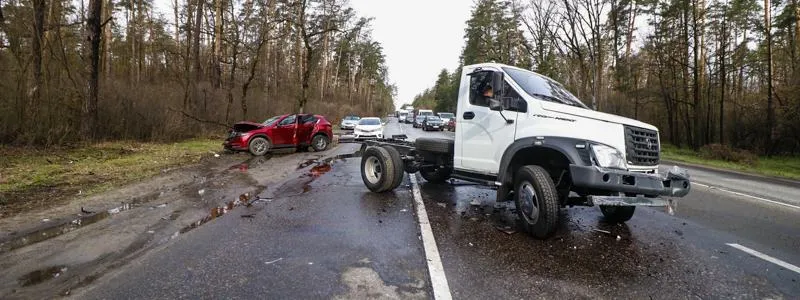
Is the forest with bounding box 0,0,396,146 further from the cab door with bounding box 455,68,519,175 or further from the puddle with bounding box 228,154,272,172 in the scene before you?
the cab door with bounding box 455,68,519,175

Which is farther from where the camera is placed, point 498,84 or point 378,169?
point 378,169

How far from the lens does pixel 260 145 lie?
1550 cm

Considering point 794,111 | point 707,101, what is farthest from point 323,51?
point 794,111

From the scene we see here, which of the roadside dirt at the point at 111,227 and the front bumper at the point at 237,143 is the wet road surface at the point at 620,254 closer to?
the roadside dirt at the point at 111,227

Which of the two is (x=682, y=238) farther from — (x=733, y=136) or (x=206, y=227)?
(x=733, y=136)

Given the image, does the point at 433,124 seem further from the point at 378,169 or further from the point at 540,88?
the point at 540,88

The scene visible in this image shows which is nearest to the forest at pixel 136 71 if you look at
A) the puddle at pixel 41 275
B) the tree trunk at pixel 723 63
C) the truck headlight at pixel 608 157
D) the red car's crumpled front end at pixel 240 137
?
the red car's crumpled front end at pixel 240 137

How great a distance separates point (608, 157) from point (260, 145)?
13.1 m

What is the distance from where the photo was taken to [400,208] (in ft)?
22.1

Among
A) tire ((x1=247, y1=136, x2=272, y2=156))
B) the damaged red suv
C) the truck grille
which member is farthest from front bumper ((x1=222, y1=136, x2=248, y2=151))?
the truck grille

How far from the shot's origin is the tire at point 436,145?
7.02 meters

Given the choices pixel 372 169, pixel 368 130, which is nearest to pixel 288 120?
pixel 368 130

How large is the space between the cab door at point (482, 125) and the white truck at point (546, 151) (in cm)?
1

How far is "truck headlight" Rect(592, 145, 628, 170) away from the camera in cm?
470
